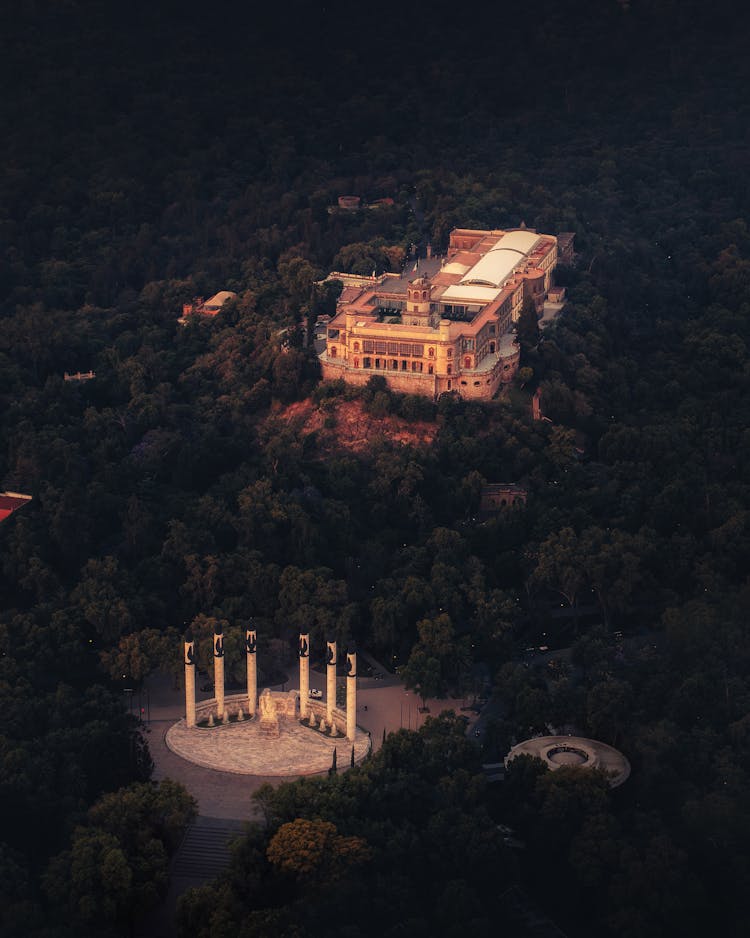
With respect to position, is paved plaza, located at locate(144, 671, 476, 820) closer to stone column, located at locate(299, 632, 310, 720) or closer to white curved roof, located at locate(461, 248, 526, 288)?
stone column, located at locate(299, 632, 310, 720)

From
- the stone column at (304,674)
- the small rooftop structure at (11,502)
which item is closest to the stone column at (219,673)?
the stone column at (304,674)

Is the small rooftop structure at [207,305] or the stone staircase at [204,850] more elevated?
the small rooftop structure at [207,305]

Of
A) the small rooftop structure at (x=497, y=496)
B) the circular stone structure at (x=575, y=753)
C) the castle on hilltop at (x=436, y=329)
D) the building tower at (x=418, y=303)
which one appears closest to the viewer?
the circular stone structure at (x=575, y=753)

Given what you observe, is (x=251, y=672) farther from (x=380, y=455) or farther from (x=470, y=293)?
(x=470, y=293)

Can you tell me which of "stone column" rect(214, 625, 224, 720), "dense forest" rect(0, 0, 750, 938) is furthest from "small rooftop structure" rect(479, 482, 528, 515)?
"stone column" rect(214, 625, 224, 720)

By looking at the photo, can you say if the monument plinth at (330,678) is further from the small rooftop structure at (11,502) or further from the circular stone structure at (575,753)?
the small rooftop structure at (11,502)

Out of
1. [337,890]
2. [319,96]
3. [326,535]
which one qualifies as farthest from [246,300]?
[337,890]
